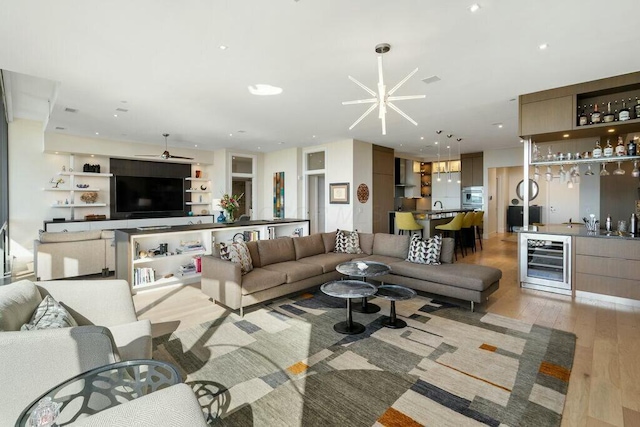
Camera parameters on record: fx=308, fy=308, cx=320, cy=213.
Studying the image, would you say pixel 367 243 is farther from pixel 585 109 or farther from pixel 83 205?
pixel 83 205

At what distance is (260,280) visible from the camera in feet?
12.7

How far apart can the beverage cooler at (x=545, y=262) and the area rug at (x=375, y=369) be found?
1674mm

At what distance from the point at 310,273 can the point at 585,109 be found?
468 cm

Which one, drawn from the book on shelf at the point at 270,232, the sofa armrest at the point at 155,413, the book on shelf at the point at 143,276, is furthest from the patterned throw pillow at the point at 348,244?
the sofa armrest at the point at 155,413

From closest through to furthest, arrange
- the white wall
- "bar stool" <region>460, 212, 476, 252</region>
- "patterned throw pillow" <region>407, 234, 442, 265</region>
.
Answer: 1. "patterned throw pillow" <region>407, 234, 442, 265</region>
2. "bar stool" <region>460, 212, 476, 252</region>
3. the white wall

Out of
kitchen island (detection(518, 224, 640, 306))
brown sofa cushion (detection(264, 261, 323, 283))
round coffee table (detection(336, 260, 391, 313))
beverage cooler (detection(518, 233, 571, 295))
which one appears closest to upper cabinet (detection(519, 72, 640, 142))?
kitchen island (detection(518, 224, 640, 306))

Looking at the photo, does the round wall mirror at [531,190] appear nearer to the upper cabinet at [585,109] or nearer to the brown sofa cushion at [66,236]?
the upper cabinet at [585,109]

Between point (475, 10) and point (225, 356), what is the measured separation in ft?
12.0

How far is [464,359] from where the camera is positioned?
8.79ft

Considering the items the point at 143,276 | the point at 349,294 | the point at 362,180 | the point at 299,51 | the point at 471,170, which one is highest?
the point at 299,51

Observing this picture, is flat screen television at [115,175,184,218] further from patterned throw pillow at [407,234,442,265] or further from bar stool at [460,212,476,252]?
bar stool at [460,212,476,252]

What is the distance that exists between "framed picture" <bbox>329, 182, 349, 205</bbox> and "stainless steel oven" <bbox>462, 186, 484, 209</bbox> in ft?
16.1

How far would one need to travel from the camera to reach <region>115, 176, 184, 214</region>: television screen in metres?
8.15

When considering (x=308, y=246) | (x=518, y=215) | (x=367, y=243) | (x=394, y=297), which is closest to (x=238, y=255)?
(x=308, y=246)
